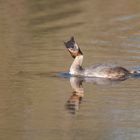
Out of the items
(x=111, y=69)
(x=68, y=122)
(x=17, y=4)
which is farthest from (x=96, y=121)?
(x=17, y=4)

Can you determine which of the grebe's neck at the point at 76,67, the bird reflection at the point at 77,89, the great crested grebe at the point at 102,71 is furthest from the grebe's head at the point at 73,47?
the bird reflection at the point at 77,89

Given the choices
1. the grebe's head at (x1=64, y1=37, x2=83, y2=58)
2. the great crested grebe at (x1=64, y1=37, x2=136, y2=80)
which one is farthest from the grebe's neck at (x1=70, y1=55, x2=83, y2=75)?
the grebe's head at (x1=64, y1=37, x2=83, y2=58)

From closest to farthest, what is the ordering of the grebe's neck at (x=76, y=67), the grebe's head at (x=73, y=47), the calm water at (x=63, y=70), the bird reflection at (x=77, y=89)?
the calm water at (x=63, y=70)
the bird reflection at (x=77, y=89)
the grebe's neck at (x=76, y=67)
the grebe's head at (x=73, y=47)

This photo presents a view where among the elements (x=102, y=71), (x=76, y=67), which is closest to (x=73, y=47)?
(x=76, y=67)

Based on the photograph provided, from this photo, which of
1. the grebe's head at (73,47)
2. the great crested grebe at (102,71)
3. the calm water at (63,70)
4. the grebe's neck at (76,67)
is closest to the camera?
the calm water at (63,70)

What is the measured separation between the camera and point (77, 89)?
15.9 m

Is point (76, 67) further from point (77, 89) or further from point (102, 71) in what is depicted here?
point (77, 89)

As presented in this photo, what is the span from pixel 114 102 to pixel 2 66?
3813 millimetres

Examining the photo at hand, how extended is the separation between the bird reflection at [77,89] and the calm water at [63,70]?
15 millimetres

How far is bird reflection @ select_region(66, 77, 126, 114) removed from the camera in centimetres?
1452

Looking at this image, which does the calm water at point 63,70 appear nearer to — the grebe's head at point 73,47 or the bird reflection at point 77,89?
the bird reflection at point 77,89

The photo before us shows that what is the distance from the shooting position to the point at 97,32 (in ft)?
74.5

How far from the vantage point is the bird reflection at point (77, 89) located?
14.5 metres

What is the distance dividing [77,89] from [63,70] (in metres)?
1.63
